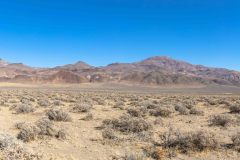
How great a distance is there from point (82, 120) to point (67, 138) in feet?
17.3

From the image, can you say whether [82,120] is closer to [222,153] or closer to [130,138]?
[130,138]

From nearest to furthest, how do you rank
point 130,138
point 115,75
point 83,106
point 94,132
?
point 130,138 < point 94,132 < point 83,106 < point 115,75

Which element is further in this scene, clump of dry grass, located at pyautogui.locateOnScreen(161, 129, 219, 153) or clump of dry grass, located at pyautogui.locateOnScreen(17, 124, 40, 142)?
clump of dry grass, located at pyautogui.locateOnScreen(17, 124, 40, 142)

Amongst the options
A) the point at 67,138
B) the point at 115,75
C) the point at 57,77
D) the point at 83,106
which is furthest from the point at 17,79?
the point at 67,138

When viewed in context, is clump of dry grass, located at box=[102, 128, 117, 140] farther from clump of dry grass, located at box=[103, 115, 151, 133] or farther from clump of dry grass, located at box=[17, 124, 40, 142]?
clump of dry grass, located at box=[17, 124, 40, 142]

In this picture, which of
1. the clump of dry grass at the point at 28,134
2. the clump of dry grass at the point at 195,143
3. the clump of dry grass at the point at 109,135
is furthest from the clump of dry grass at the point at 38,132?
the clump of dry grass at the point at 195,143

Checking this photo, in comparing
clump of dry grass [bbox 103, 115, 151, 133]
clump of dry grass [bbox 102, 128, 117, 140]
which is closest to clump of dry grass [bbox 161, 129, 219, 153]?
clump of dry grass [bbox 102, 128, 117, 140]

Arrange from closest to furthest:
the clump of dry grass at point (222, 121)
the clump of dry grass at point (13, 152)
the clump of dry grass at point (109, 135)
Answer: the clump of dry grass at point (13, 152), the clump of dry grass at point (109, 135), the clump of dry grass at point (222, 121)

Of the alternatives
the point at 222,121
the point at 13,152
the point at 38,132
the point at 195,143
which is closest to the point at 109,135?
the point at 38,132

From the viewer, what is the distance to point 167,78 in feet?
559

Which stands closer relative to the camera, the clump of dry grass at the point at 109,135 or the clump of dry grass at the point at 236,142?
the clump of dry grass at the point at 236,142

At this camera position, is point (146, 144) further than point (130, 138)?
No

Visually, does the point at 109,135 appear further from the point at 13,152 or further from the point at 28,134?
the point at 13,152

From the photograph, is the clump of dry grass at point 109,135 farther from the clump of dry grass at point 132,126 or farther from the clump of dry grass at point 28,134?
the clump of dry grass at point 28,134
